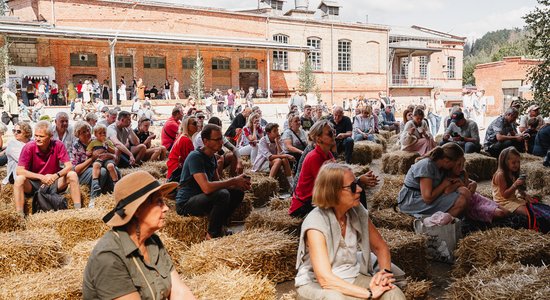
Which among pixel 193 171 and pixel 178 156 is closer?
pixel 193 171

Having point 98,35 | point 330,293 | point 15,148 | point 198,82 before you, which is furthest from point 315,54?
point 330,293

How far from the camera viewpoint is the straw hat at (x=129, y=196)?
2.61 m

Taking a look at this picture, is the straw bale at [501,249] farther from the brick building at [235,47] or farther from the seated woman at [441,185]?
the brick building at [235,47]

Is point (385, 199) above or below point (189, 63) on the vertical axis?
below

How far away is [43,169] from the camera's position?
252 inches

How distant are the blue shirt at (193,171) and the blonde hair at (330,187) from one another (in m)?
2.47

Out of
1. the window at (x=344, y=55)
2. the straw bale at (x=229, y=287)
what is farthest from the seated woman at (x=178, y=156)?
the window at (x=344, y=55)

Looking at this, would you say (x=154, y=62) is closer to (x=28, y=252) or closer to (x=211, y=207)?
(x=211, y=207)

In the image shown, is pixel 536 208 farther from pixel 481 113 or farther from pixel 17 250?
pixel 481 113

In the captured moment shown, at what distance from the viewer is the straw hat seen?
8.55 feet

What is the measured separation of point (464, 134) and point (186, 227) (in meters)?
7.23

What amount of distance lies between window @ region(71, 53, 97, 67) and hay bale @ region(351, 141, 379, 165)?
23.5 m

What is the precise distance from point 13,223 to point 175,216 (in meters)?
1.70

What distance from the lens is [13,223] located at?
5398mm
